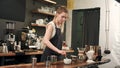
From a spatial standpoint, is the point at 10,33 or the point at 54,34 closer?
the point at 54,34

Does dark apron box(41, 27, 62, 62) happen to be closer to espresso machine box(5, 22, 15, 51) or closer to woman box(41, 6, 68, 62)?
woman box(41, 6, 68, 62)

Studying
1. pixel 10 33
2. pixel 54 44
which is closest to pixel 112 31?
pixel 10 33

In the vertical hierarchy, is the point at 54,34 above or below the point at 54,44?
above

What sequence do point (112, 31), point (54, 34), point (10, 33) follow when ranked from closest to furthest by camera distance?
1. point (54, 34)
2. point (10, 33)
3. point (112, 31)

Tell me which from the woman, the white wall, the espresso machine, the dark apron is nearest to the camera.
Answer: the woman

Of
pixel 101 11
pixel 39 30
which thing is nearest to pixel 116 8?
pixel 101 11

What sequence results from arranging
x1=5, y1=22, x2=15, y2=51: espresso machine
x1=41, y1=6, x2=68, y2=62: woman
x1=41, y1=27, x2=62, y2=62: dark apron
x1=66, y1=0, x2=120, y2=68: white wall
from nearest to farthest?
x1=41, y1=6, x2=68, y2=62: woman < x1=41, y1=27, x2=62, y2=62: dark apron < x1=5, y1=22, x2=15, y2=51: espresso machine < x1=66, y1=0, x2=120, y2=68: white wall

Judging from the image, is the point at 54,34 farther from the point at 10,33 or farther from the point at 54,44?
the point at 10,33

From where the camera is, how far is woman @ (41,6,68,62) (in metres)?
3.12

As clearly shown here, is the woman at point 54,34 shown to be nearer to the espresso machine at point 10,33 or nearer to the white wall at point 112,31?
the espresso machine at point 10,33

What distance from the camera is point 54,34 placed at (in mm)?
3312

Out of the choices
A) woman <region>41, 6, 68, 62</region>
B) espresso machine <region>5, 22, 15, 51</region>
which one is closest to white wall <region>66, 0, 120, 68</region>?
espresso machine <region>5, 22, 15, 51</region>

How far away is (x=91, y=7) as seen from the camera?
23.4ft

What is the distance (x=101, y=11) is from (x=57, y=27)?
387 centimetres
